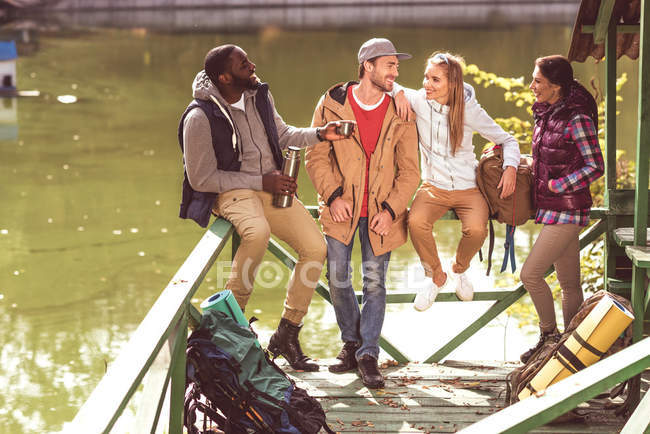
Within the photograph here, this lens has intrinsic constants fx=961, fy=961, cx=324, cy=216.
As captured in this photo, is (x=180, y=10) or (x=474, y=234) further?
(x=180, y=10)

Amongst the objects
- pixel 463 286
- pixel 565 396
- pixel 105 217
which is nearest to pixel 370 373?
pixel 463 286

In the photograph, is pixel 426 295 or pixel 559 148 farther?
pixel 426 295

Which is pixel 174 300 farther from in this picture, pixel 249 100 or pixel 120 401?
pixel 249 100

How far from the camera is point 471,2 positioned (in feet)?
179

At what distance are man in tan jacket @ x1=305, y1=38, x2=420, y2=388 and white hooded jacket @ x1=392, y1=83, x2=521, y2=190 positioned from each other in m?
0.08

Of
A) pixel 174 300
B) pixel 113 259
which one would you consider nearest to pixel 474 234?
pixel 174 300

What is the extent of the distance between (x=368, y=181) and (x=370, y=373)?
0.88 m

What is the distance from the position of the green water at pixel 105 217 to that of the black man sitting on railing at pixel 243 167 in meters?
1.06

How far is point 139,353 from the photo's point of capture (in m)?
2.72

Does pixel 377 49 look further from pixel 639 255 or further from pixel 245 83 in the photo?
pixel 639 255

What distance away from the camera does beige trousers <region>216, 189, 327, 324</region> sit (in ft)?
13.7

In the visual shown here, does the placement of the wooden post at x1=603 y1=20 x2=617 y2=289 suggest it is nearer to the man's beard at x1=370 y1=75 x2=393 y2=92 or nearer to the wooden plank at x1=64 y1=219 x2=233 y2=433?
the man's beard at x1=370 y1=75 x2=393 y2=92

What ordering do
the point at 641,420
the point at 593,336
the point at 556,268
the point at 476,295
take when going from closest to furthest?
the point at 641,420 < the point at 593,336 < the point at 556,268 < the point at 476,295

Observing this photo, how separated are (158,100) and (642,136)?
1020 inches
